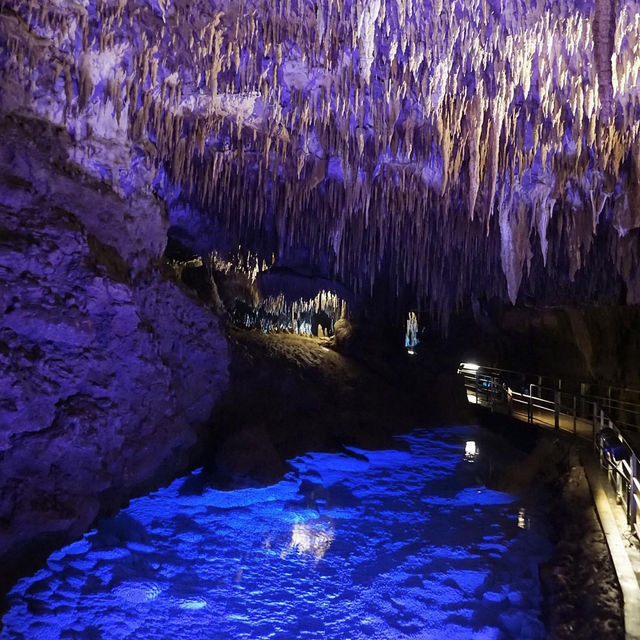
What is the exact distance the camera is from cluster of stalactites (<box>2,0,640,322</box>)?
422 cm

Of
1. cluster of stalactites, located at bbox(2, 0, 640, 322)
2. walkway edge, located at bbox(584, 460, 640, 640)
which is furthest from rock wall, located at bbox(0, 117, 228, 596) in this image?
walkway edge, located at bbox(584, 460, 640, 640)

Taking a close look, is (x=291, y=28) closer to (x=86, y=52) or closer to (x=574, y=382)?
(x=86, y=52)

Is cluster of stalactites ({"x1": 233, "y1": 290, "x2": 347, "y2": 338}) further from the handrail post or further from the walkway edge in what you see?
the handrail post

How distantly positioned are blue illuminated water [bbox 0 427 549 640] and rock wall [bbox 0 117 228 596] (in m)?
0.65

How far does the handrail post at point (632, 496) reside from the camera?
Answer: 14.8ft

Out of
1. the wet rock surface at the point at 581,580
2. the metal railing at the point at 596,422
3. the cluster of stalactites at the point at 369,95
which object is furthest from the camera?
the metal railing at the point at 596,422

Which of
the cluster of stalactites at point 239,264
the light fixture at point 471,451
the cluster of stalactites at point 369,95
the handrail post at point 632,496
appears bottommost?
the light fixture at point 471,451

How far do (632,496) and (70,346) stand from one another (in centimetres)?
651

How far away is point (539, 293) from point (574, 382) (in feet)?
9.82

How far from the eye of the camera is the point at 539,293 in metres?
12.6

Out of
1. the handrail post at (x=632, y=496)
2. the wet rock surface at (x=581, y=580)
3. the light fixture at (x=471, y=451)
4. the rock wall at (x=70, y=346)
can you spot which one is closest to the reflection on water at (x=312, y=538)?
the wet rock surface at (x=581, y=580)

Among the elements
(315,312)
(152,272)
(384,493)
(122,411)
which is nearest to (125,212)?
(152,272)

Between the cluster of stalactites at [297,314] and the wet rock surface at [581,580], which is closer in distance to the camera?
the wet rock surface at [581,580]

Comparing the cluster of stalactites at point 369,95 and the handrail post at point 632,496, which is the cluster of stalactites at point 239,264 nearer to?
the cluster of stalactites at point 369,95
